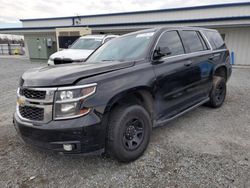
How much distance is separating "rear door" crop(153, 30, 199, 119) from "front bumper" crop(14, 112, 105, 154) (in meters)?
1.17

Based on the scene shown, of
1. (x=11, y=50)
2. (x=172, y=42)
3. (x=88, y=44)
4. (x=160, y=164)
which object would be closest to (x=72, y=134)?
(x=160, y=164)

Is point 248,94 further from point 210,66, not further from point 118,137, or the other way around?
point 118,137

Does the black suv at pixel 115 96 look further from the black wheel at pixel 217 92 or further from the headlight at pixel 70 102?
the black wheel at pixel 217 92

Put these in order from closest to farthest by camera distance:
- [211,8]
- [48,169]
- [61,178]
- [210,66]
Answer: [61,178], [48,169], [210,66], [211,8]

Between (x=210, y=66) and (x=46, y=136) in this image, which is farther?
(x=210, y=66)

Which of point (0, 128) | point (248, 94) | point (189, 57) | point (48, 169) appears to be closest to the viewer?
point (48, 169)

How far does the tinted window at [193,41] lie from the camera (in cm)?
362

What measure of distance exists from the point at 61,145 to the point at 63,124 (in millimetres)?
266

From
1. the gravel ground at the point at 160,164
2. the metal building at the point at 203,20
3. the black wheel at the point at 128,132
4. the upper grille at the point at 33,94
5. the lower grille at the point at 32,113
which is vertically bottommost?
the gravel ground at the point at 160,164

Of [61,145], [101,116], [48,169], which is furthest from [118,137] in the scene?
[48,169]

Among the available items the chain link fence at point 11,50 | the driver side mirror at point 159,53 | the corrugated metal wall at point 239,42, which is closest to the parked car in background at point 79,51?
the driver side mirror at point 159,53

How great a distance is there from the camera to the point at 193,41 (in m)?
3.83

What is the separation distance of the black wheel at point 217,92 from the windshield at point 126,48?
2233mm

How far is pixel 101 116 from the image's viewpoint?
2154 mm
